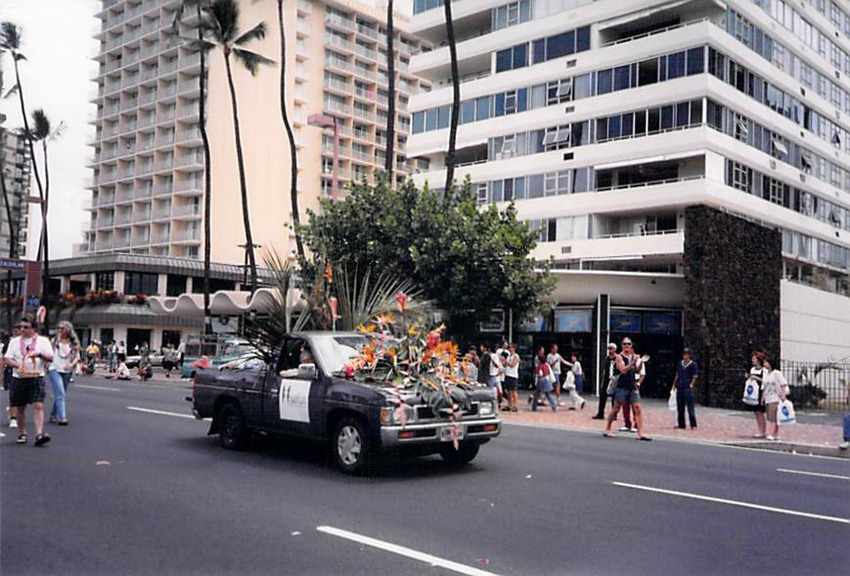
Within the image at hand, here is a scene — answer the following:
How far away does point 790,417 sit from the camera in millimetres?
16438

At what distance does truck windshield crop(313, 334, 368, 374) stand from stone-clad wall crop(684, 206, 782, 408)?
1908 centimetres

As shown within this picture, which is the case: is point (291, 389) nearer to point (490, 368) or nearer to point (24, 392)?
point (24, 392)

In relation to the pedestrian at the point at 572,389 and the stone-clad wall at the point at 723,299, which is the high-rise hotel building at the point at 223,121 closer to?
the stone-clad wall at the point at 723,299

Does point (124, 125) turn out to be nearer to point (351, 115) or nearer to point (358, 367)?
point (351, 115)

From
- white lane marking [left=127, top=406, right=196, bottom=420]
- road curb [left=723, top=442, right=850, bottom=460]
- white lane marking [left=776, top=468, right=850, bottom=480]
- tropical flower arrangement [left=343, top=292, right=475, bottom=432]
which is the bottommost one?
road curb [left=723, top=442, right=850, bottom=460]

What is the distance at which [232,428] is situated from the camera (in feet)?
38.7

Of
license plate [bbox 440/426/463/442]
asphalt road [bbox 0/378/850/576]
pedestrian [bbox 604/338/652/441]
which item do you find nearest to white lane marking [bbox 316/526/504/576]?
asphalt road [bbox 0/378/850/576]

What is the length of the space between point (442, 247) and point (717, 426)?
31.6 ft

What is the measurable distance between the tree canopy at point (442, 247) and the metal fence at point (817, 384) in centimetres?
1036

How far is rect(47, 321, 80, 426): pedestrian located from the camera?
46.7 feet

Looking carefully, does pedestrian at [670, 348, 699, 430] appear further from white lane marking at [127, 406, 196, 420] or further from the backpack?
white lane marking at [127, 406, 196, 420]

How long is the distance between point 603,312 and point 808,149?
70.3ft

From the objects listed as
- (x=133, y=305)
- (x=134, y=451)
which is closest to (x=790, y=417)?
(x=134, y=451)

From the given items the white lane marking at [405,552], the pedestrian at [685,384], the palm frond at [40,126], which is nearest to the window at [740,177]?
the pedestrian at [685,384]
